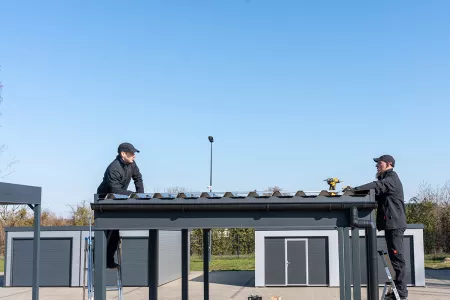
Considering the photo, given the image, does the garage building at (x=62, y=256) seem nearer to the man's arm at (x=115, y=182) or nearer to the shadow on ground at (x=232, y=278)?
the shadow on ground at (x=232, y=278)

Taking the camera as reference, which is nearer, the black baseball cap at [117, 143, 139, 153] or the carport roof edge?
the black baseball cap at [117, 143, 139, 153]

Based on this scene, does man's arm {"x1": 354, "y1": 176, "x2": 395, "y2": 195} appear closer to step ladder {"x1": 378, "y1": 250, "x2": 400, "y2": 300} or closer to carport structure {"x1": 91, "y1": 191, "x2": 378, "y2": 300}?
carport structure {"x1": 91, "y1": 191, "x2": 378, "y2": 300}

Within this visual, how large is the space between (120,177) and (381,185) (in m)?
3.14

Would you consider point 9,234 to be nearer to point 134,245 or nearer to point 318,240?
point 134,245

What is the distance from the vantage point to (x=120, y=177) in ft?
23.7

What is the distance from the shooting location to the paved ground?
2053cm

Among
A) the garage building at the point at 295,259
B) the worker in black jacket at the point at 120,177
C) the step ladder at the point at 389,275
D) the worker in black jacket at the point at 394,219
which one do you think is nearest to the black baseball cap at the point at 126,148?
the worker in black jacket at the point at 120,177

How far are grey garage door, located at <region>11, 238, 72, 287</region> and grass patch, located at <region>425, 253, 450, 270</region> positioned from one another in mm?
19238

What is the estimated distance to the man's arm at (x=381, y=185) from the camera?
640 cm

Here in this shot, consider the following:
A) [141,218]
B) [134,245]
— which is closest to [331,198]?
[141,218]

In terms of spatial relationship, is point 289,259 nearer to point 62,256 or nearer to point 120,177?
point 62,256

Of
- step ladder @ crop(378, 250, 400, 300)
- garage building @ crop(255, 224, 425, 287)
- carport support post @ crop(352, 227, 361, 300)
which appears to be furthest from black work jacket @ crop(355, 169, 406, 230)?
garage building @ crop(255, 224, 425, 287)

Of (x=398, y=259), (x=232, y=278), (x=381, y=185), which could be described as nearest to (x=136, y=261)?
(x=232, y=278)

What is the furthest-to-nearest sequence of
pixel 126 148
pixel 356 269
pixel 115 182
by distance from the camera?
pixel 126 148 < pixel 115 182 < pixel 356 269
